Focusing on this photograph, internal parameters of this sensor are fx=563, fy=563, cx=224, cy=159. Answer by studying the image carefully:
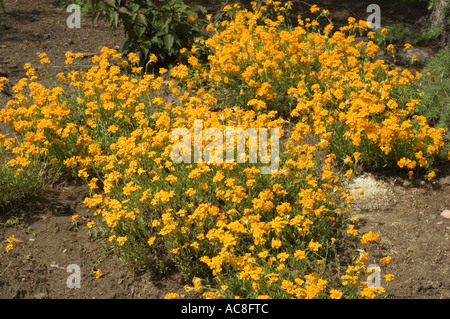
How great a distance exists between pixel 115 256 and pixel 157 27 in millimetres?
3066

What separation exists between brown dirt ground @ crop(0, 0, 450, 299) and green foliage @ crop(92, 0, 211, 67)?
2.09 metres

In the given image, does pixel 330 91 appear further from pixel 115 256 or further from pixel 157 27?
pixel 115 256

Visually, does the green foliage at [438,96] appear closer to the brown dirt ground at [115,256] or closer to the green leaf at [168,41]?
the brown dirt ground at [115,256]

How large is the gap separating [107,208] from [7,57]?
11.2 ft

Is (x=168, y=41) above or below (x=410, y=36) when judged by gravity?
below

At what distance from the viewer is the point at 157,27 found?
6.16 meters

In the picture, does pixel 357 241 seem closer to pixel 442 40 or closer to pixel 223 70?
pixel 223 70

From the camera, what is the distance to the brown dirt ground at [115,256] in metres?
3.64

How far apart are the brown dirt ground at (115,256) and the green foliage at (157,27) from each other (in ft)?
6.85

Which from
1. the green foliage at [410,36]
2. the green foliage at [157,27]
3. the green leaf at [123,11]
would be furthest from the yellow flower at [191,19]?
the green foliage at [410,36]

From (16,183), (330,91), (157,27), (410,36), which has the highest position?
(410,36)

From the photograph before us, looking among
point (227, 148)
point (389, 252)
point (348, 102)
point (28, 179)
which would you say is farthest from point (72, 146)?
point (389, 252)

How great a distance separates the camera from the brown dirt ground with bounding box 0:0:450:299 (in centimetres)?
364

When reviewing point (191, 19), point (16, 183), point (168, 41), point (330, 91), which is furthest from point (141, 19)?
point (16, 183)
